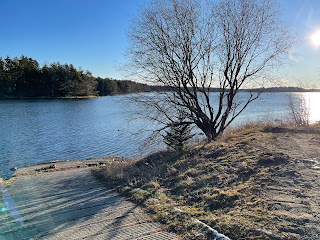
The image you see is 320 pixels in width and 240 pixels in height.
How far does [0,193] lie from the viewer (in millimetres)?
6469

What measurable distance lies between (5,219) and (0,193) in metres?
2.53

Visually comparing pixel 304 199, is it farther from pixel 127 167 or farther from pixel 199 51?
pixel 199 51

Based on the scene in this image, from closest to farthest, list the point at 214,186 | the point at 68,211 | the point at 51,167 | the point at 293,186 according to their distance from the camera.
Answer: the point at 293,186
the point at 68,211
the point at 214,186
the point at 51,167

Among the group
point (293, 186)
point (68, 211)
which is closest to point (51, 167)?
point (68, 211)

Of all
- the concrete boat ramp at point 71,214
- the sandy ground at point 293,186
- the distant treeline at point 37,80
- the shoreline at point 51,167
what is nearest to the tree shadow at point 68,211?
the concrete boat ramp at point 71,214

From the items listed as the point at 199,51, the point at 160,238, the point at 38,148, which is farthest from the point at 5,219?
the point at 38,148

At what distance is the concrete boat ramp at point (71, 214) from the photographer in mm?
3746

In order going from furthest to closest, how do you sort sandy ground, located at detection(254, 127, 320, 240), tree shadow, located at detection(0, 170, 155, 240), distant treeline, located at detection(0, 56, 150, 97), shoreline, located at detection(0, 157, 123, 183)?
distant treeline, located at detection(0, 56, 150, 97), shoreline, located at detection(0, 157, 123, 183), tree shadow, located at detection(0, 170, 155, 240), sandy ground, located at detection(254, 127, 320, 240)

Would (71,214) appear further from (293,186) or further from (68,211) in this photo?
(293,186)

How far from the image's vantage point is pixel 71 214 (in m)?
4.75

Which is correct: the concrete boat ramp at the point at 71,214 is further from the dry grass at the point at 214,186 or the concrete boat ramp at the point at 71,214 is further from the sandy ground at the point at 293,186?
the sandy ground at the point at 293,186

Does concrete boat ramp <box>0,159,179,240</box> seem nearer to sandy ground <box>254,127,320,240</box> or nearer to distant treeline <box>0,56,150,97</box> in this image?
sandy ground <box>254,127,320,240</box>

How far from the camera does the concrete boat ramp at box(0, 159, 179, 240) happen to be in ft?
12.3

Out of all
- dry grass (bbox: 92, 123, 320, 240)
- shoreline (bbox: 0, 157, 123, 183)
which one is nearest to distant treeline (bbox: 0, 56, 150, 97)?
shoreline (bbox: 0, 157, 123, 183)
